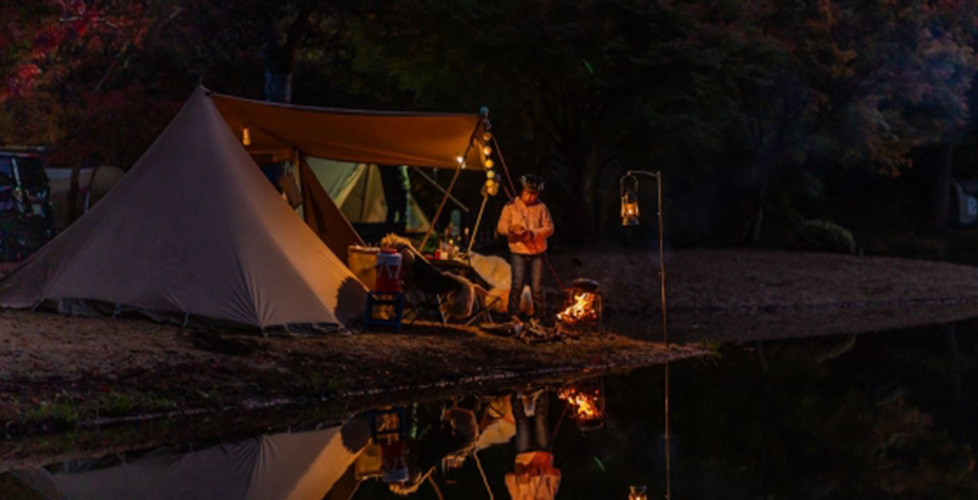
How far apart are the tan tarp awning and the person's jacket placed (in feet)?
3.54

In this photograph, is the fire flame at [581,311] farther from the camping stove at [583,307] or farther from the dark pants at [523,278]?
the dark pants at [523,278]

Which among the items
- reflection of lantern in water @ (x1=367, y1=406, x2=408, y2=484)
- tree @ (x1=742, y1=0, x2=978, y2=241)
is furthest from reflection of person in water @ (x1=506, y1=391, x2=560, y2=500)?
tree @ (x1=742, y1=0, x2=978, y2=241)

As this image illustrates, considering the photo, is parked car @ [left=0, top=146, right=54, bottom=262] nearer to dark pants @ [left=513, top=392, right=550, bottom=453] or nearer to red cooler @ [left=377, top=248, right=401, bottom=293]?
red cooler @ [left=377, top=248, right=401, bottom=293]

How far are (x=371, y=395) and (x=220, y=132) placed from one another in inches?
168

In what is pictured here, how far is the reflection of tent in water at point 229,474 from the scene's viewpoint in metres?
8.36

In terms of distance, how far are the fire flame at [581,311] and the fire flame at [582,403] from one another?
3481 mm

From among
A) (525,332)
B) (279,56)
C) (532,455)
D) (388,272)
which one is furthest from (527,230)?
(279,56)

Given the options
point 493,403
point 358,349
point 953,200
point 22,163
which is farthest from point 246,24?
point 953,200

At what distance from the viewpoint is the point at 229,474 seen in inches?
353

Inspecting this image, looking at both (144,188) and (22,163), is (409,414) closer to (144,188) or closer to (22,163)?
(144,188)

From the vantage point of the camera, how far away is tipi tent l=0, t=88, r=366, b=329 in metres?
14.4

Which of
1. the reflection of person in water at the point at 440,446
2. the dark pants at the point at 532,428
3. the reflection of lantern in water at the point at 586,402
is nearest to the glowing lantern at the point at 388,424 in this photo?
the reflection of person in water at the point at 440,446

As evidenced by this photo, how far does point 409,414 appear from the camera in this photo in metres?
11.8

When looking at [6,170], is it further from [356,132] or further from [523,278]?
[523,278]
